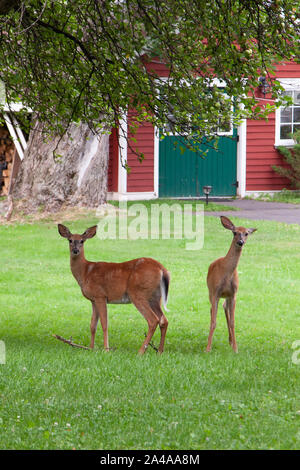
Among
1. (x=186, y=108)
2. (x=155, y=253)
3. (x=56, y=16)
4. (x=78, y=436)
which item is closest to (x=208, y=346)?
(x=186, y=108)

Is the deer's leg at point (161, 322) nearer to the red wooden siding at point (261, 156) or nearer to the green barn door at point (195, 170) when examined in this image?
the green barn door at point (195, 170)

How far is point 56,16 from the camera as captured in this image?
29.7 ft

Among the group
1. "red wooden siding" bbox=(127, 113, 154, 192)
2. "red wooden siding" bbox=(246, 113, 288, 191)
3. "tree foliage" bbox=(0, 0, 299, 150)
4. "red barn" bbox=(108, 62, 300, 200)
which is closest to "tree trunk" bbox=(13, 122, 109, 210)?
"red barn" bbox=(108, 62, 300, 200)

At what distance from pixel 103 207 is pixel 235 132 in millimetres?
5986

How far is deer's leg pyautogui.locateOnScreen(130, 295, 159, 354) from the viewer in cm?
798

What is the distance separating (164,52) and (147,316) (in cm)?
294

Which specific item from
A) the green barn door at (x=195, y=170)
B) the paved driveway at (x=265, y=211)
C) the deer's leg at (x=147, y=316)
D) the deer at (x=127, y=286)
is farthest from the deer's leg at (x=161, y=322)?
the green barn door at (x=195, y=170)

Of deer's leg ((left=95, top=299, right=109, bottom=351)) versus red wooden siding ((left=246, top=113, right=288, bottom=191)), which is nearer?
deer's leg ((left=95, top=299, right=109, bottom=351))

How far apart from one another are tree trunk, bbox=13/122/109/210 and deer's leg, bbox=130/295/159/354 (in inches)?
436

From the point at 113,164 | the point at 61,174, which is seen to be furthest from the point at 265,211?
Answer: the point at 61,174

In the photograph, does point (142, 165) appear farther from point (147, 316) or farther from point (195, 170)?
point (147, 316)

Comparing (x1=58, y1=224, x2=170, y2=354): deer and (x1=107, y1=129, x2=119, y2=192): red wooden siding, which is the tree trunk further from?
(x1=58, y1=224, x2=170, y2=354): deer
